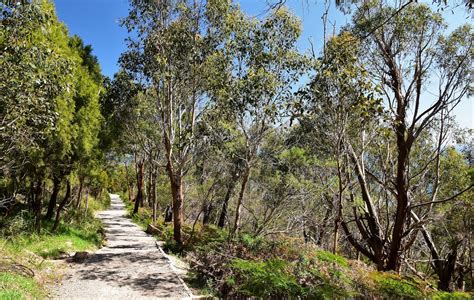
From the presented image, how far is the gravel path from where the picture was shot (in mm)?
7613

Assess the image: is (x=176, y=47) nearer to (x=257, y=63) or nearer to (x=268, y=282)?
(x=257, y=63)

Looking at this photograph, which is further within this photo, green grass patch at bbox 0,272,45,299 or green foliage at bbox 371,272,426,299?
green foliage at bbox 371,272,426,299

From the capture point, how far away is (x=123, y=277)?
898cm

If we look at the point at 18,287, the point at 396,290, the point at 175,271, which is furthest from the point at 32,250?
the point at 396,290

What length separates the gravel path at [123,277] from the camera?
761 cm

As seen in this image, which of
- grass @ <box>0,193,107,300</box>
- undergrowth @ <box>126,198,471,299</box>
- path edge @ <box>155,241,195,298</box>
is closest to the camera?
undergrowth @ <box>126,198,471,299</box>

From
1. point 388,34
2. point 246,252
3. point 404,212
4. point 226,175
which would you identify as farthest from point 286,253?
point 226,175

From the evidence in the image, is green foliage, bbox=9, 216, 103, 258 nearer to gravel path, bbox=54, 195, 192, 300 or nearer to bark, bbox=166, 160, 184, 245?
gravel path, bbox=54, 195, 192, 300

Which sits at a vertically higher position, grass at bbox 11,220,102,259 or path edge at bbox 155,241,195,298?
grass at bbox 11,220,102,259

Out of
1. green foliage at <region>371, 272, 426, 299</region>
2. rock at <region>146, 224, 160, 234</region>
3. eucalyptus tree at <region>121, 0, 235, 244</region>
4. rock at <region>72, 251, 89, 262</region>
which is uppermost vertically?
eucalyptus tree at <region>121, 0, 235, 244</region>

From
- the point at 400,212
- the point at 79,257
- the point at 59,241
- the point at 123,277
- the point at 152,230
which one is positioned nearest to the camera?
the point at 123,277

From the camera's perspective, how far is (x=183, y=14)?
12891mm

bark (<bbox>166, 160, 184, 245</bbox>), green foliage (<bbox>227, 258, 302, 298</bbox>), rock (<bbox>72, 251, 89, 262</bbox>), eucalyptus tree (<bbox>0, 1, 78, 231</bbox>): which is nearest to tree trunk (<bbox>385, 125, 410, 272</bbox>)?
green foliage (<bbox>227, 258, 302, 298</bbox>)

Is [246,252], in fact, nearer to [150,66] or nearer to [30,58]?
[30,58]
